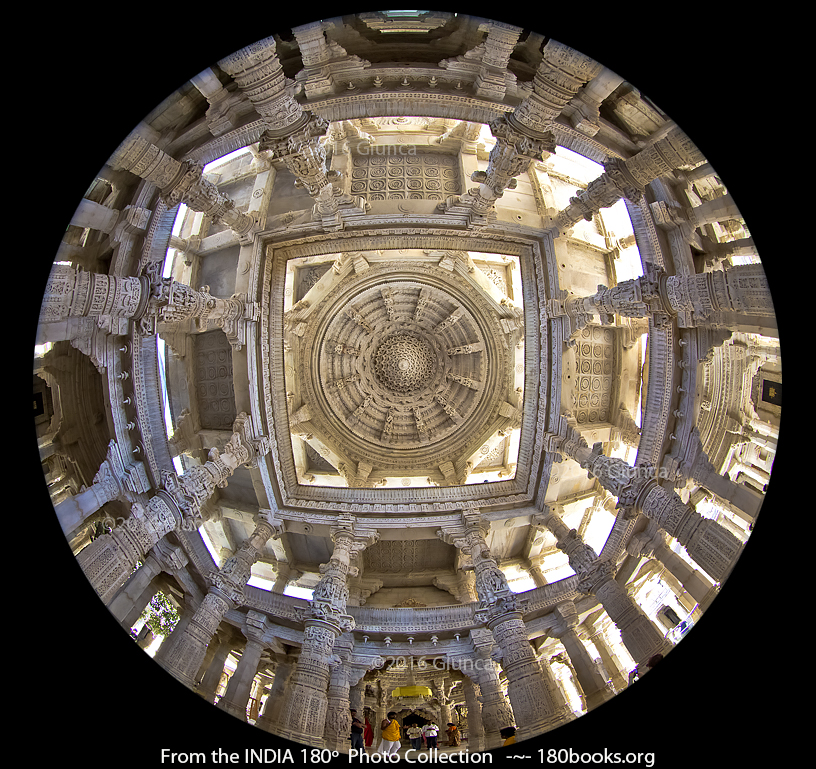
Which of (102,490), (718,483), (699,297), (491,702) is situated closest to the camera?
(699,297)

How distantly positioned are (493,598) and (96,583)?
8.02 meters

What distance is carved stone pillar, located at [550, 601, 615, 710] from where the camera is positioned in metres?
7.29

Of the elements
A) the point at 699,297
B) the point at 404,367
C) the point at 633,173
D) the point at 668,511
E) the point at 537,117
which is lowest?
the point at 668,511

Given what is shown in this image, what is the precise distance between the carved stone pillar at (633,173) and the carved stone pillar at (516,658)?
360 inches

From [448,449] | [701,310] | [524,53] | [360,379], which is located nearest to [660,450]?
[701,310]

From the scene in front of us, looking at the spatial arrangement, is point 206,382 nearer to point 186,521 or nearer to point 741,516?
point 186,521

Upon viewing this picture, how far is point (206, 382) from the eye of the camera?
39.0 feet

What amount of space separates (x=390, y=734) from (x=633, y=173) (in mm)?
12082

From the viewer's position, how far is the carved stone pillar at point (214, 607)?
25.9ft

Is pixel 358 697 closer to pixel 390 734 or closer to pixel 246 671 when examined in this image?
pixel 390 734

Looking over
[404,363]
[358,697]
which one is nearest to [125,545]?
[358,697]

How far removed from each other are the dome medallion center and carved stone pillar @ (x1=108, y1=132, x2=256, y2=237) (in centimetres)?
720

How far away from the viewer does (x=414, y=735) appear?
8.30 meters

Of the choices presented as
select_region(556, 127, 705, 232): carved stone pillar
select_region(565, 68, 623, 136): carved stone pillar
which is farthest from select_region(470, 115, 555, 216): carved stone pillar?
select_region(556, 127, 705, 232): carved stone pillar
